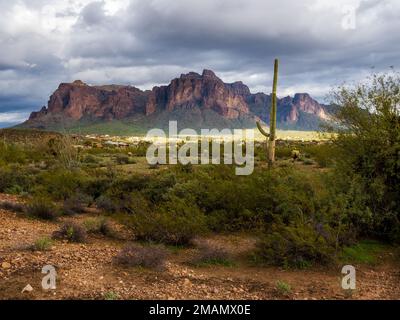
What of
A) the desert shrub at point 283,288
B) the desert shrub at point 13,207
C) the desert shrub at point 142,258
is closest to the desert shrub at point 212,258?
the desert shrub at point 142,258

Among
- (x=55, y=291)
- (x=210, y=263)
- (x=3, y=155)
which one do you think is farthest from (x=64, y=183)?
(x=3, y=155)

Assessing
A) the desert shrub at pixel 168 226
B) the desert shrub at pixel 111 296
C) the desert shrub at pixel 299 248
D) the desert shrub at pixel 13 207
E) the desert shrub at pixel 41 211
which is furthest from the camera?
the desert shrub at pixel 13 207

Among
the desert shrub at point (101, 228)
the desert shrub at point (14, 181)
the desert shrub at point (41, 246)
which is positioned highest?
the desert shrub at point (14, 181)

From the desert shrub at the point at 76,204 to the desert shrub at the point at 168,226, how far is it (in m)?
4.19

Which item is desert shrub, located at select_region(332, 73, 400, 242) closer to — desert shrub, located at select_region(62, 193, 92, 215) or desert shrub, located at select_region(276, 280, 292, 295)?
desert shrub, located at select_region(276, 280, 292, 295)

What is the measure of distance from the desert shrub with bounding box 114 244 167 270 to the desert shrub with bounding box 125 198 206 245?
7.04 ft

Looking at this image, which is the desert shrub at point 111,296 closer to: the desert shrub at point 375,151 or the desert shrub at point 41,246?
the desert shrub at point 41,246

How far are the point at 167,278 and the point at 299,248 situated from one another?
3.13 metres

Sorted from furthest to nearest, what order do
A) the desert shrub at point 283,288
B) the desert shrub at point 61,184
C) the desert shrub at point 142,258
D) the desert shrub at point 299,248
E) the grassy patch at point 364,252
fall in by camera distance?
the desert shrub at point 61,184, the grassy patch at point 364,252, the desert shrub at point 299,248, the desert shrub at point 142,258, the desert shrub at point 283,288

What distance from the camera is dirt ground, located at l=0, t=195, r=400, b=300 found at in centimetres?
722

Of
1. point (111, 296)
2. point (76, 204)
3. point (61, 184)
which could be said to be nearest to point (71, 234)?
point (111, 296)

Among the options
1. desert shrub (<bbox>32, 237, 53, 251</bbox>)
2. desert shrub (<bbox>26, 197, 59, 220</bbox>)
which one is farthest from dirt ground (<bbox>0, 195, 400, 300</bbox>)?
desert shrub (<bbox>26, 197, 59, 220</bbox>)

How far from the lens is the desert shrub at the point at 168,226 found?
1129 centimetres

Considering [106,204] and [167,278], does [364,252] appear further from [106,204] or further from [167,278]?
[106,204]
